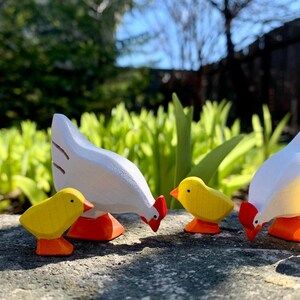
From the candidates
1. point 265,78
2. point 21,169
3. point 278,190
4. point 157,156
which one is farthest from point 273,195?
point 265,78

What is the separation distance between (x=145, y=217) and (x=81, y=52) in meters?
→ 4.71

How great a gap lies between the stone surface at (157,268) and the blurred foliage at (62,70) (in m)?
4.12

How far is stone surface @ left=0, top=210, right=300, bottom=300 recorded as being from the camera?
0.66 meters

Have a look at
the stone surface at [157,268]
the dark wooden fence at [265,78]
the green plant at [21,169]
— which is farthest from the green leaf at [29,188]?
the dark wooden fence at [265,78]

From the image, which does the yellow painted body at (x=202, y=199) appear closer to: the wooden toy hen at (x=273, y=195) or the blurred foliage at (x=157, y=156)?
the wooden toy hen at (x=273, y=195)

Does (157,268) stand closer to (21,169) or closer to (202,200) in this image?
(202,200)

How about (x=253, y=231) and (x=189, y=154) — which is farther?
(x=189, y=154)

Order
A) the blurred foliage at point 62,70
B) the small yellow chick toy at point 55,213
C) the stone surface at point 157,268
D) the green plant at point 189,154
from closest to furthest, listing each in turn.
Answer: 1. the stone surface at point 157,268
2. the small yellow chick toy at point 55,213
3. the green plant at point 189,154
4. the blurred foliage at point 62,70

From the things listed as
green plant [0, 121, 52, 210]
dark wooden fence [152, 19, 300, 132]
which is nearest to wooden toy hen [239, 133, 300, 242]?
green plant [0, 121, 52, 210]

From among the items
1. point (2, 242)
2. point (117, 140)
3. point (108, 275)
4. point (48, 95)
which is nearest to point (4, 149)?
point (117, 140)

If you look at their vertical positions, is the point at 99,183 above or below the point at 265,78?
below

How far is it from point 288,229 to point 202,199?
189mm

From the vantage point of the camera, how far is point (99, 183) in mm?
848

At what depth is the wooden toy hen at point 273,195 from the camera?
821 millimetres
